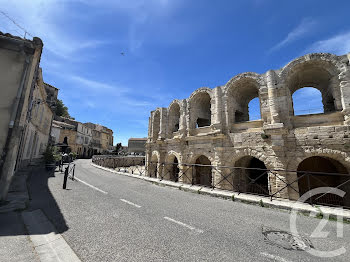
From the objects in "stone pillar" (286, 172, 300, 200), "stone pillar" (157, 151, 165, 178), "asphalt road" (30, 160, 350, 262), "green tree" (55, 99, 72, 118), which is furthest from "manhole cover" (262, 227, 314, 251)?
"green tree" (55, 99, 72, 118)

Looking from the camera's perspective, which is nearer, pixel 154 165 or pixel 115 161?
pixel 154 165

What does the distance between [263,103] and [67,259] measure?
1066cm

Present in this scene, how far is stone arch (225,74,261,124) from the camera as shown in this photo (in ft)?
34.5

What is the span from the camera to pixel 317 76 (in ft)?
31.2

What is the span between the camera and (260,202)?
566cm

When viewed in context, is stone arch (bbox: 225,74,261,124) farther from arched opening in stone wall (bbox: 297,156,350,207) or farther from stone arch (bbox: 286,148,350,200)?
arched opening in stone wall (bbox: 297,156,350,207)

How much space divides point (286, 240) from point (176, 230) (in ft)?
8.17

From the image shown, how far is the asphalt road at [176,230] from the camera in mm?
2811

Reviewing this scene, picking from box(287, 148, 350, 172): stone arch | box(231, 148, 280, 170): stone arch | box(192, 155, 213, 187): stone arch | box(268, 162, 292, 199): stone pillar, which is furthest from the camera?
box(192, 155, 213, 187): stone arch

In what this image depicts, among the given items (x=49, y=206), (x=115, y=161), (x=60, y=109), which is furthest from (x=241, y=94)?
(x=60, y=109)

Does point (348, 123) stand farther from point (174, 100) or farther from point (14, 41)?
point (14, 41)

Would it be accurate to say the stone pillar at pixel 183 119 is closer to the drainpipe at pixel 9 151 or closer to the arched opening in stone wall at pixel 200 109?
the arched opening in stone wall at pixel 200 109

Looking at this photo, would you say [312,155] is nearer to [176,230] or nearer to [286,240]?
[286,240]

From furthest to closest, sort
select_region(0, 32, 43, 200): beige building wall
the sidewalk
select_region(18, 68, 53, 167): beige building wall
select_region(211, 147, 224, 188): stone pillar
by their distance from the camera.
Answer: select_region(18, 68, 53, 167): beige building wall
select_region(211, 147, 224, 188): stone pillar
select_region(0, 32, 43, 200): beige building wall
the sidewalk
